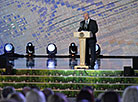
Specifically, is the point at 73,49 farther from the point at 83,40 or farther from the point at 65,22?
the point at 83,40

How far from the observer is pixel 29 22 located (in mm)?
12766

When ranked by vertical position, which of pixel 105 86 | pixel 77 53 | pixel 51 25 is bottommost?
pixel 105 86

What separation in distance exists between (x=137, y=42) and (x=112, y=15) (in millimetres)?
1142

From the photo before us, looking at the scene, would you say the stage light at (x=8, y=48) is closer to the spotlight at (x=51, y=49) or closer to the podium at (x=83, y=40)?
the spotlight at (x=51, y=49)

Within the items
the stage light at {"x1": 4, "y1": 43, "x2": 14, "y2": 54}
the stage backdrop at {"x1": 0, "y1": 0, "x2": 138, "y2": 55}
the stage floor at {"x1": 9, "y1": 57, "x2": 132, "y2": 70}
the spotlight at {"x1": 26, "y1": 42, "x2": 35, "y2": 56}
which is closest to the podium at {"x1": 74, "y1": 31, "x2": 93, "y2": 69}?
the stage floor at {"x1": 9, "y1": 57, "x2": 132, "y2": 70}

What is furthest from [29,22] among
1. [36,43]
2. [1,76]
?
[1,76]

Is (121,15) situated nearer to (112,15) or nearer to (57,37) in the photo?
(112,15)

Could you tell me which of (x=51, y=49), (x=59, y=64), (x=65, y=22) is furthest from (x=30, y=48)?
(x=59, y=64)

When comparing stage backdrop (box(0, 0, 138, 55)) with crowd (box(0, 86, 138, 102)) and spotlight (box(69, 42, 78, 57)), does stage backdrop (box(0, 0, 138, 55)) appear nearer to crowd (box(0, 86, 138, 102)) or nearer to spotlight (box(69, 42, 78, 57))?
spotlight (box(69, 42, 78, 57))

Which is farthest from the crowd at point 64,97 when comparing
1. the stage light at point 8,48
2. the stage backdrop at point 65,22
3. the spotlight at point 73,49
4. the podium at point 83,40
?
the stage backdrop at point 65,22

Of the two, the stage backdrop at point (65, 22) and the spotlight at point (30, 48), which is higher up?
the stage backdrop at point (65, 22)

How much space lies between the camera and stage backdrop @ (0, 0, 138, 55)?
12555 mm

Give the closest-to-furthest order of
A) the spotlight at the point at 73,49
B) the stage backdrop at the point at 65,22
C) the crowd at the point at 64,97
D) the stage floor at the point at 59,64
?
the crowd at the point at 64,97, the stage floor at the point at 59,64, the spotlight at the point at 73,49, the stage backdrop at the point at 65,22

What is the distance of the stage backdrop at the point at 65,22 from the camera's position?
12555mm
